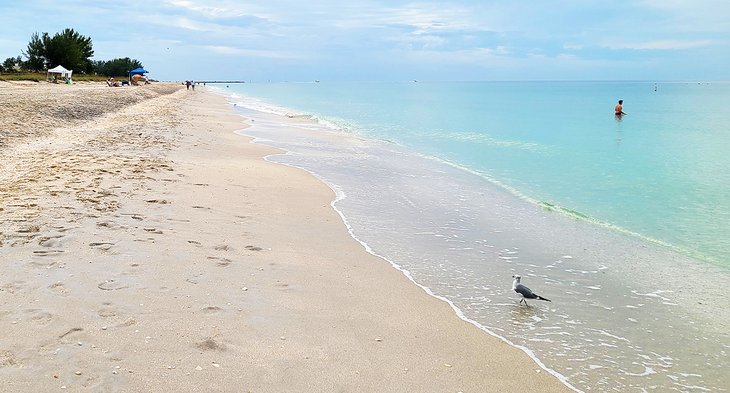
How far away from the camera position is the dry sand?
162 inches

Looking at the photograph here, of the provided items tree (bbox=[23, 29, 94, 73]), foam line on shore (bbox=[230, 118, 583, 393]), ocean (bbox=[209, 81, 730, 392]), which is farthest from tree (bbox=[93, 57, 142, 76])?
foam line on shore (bbox=[230, 118, 583, 393])

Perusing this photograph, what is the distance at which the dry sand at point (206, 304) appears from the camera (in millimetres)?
4121

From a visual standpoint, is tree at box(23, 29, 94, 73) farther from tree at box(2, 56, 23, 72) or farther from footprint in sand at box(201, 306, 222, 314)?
footprint in sand at box(201, 306, 222, 314)

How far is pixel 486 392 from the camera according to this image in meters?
4.34

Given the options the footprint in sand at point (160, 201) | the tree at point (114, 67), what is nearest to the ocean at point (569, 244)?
the footprint in sand at point (160, 201)

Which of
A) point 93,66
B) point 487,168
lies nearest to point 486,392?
point 487,168

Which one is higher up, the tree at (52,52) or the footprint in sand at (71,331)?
the tree at (52,52)

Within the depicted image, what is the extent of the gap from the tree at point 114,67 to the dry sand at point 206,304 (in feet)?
310

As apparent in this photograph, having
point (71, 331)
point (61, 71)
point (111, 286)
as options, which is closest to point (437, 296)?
point (111, 286)

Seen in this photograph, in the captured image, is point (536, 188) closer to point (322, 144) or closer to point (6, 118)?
point (322, 144)

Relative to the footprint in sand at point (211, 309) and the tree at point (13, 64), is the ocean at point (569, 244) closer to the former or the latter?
the footprint in sand at point (211, 309)

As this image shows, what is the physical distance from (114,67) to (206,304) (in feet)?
338

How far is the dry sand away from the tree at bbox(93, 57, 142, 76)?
9445 cm

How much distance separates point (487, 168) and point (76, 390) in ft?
54.5
